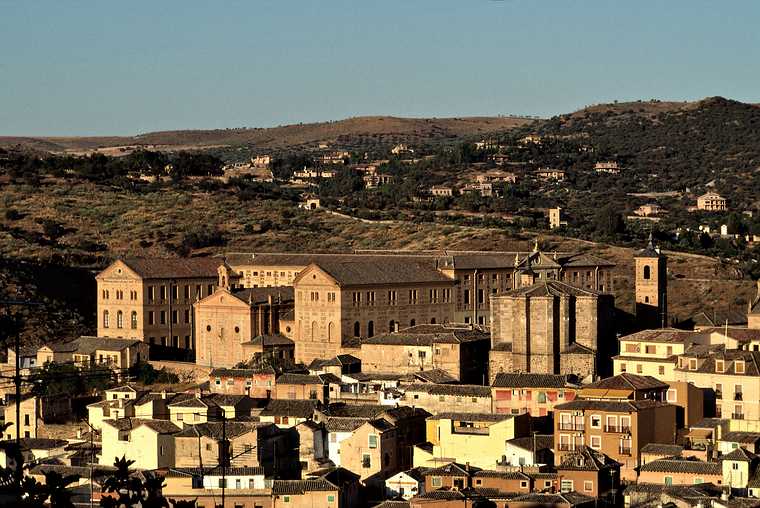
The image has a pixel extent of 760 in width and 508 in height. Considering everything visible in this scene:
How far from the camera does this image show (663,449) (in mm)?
A: 42906

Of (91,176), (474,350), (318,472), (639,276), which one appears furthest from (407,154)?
(318,472)

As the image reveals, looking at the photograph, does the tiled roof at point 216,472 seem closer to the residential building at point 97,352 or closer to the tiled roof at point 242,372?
the tiled roof at point 242,372

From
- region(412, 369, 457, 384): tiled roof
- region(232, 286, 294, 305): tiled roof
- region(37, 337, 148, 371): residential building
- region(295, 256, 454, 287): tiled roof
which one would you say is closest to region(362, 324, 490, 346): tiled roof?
region(412, 369, 457, 384): tiled roof

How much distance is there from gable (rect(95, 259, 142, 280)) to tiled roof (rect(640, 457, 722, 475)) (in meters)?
30.1

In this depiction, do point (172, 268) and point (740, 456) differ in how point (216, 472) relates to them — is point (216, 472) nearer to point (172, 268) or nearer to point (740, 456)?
point (740, 456)

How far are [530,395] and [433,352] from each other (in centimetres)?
660

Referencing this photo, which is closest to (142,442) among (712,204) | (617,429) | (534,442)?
(534,442)

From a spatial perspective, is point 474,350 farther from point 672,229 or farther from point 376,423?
point 672,229

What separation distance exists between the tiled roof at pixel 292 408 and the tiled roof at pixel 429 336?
5.76 metres

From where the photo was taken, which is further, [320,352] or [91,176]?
[91,176]

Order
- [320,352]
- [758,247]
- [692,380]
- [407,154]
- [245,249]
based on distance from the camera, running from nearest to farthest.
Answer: [692,380]
[320,352]
[245,249]
[758,247]
[407,154]

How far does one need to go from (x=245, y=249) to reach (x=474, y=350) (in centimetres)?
3355

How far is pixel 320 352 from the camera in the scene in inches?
2336

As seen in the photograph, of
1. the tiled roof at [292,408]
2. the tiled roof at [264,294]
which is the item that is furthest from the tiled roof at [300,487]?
the tiled roof at [264,294]
